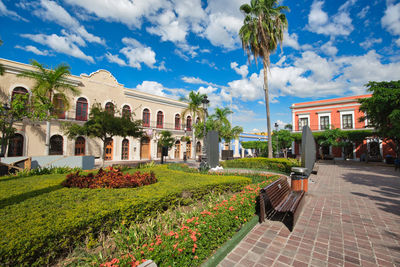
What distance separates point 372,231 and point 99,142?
21.5m

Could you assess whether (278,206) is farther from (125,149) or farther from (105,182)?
(125,149)

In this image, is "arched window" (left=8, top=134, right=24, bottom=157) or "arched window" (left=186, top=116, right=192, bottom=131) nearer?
"arched window" (left=8, top=134, right=24, bottom=157)

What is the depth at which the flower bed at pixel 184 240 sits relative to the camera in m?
1.96

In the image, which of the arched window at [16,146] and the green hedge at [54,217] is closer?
the green hedge at [54,217]

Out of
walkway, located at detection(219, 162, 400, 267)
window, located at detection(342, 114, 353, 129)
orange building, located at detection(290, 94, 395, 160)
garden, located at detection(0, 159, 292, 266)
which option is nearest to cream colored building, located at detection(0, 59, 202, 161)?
garden, located at detection(0, 159, 292, 266)

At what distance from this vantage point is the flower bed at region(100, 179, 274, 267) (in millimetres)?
1961

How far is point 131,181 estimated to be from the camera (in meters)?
5.21

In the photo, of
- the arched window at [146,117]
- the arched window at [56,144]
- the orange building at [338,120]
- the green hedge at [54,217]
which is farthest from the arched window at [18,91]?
the orange building at [338,120]

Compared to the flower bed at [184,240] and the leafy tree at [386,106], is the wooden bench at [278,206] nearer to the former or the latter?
the flower bed at [184,240]

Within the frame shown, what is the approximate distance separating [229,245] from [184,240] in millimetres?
995

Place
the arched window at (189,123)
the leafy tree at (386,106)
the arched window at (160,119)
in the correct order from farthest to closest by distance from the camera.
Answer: the arched window at (189,123)
the arched window at (160,119)
the leafy tree at (386,106)

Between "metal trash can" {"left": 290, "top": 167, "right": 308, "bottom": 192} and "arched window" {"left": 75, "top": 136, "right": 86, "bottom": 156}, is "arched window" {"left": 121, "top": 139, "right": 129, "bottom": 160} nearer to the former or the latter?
"arched window" {"left": 75, "top": 136, "right": 86, "bottom": 156}

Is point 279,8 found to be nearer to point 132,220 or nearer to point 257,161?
point 257,161

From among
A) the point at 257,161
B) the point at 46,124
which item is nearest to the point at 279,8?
the point at 257,161
